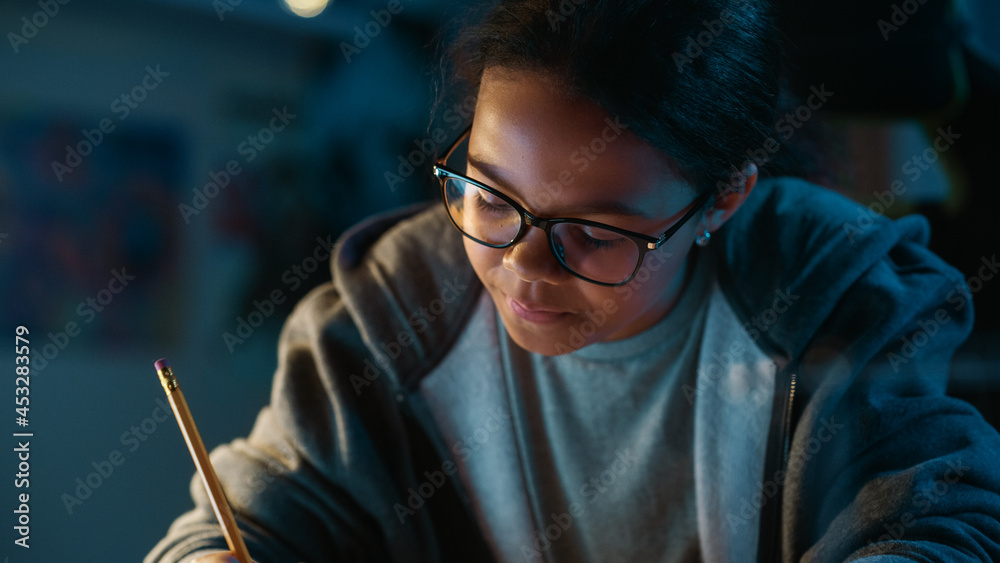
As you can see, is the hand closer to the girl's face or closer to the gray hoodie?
the gray hoodie

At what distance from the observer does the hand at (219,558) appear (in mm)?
492

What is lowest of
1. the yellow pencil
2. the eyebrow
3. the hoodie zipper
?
the hoodie zipper

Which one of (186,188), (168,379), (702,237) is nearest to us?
(168,379)

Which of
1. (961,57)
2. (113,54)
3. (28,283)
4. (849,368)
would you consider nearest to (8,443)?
(28,283)

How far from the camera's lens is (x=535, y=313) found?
20.7 inches

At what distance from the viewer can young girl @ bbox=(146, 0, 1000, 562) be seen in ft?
1.55

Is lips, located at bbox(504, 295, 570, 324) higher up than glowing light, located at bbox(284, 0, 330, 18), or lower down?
lower down

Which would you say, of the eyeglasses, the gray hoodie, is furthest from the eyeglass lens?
the gray hoodie

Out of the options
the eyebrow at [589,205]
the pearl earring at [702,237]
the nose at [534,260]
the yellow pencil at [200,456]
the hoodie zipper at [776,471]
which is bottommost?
the hoodie zipper at [776,471]

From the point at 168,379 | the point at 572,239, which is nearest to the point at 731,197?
the point at 572,239

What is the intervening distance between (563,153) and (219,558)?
1.20 ft

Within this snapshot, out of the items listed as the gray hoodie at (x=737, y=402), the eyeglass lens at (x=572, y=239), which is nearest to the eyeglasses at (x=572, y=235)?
the eyeglass lens at (x=572, y=239)

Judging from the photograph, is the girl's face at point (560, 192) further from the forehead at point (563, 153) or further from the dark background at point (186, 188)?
the dark background at point (186, 188)

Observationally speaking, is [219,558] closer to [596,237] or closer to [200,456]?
[200,456]
